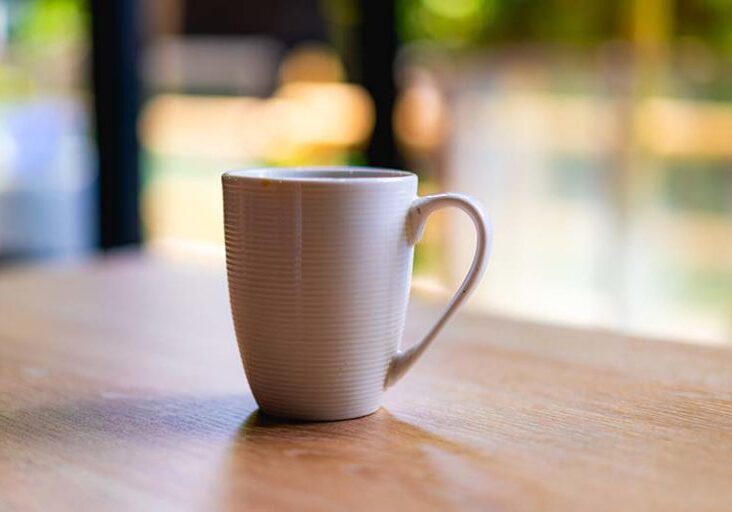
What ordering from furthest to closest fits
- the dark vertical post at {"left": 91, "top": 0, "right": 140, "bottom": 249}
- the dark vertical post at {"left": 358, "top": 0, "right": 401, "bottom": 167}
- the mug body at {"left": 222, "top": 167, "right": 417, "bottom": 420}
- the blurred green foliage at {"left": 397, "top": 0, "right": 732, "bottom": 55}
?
the dark vertical post at {"left": 91, "top": 0, "right": 140, "bottom": 249} → the dark vertical post at {"left": 358, "top": 0, "right": 401, "bottom": 167} → the blurred green foliage at {"left": 397, "top": 0, "right": 732, "bottom": 55} → the mug body at {"left": 222, "top": 167, "right": 417, "bottom": 420}

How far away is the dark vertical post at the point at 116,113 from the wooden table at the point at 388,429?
1.78 m

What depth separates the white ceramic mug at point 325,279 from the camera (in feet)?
2.08

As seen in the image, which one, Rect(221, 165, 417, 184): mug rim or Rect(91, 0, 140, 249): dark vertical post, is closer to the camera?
Rect(221, 165, 417, 184): mug rim

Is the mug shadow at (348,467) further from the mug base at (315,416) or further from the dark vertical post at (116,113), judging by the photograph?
the dark vertical post at (116,113)

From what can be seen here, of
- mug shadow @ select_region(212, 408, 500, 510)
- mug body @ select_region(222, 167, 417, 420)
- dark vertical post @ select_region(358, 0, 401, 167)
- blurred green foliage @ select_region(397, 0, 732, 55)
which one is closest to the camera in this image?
mug shadow @ select_region(212, 408, 500, 510)

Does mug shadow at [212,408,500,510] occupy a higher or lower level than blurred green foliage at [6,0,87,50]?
lower

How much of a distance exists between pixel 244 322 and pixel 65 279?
64 cm

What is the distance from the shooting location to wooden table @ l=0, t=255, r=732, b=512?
542 mm

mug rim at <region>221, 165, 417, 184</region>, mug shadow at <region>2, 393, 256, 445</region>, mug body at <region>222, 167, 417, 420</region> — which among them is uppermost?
mug rim at <region>221, 165, 417, 184</region>

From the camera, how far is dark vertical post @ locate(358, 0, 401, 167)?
224 centimetres

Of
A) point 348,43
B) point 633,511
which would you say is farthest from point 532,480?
point 348,43

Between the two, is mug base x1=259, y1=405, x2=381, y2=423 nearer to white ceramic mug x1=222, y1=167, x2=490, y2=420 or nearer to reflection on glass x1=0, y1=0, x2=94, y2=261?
white ceramic mug x1=222, y1=167, x2=490, y2=420

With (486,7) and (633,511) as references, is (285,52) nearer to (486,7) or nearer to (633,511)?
(486,7)

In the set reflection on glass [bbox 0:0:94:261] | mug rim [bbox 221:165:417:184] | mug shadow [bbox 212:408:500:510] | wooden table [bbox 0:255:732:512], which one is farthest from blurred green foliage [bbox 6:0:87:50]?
mug shadow [bbox 212:408:500:510]
